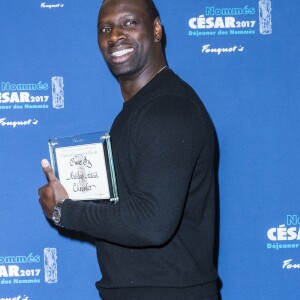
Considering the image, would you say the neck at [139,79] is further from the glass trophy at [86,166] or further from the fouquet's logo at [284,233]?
the fouquet's logo at [284,233]

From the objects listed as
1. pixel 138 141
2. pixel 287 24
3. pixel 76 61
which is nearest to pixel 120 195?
pixel 138 141

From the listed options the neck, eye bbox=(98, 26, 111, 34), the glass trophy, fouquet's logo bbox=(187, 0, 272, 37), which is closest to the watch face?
the glass trophy

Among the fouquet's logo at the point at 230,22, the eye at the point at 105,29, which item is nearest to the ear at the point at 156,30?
the eye at the point at 105,29

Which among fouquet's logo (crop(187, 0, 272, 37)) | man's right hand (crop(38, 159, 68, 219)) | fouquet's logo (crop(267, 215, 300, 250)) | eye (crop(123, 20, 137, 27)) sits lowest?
fouquet's logo (crop(267, 215, 300, 250))

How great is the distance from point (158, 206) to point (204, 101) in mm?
904

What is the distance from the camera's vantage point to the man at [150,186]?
1.26m

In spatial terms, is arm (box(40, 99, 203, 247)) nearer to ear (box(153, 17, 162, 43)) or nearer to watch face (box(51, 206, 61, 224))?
watch face (box(51, 206, 61, 224))

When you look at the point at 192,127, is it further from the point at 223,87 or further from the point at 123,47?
the point at 223,87

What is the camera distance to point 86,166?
4.90 ft

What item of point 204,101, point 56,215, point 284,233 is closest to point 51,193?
point 56,215

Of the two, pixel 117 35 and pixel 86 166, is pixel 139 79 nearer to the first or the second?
pixel 117 35

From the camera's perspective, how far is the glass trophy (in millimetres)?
1435

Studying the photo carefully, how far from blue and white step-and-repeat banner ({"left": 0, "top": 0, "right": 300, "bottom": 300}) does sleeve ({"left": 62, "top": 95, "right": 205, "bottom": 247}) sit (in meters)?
0.78

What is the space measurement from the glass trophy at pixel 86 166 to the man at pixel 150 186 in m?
0.03
